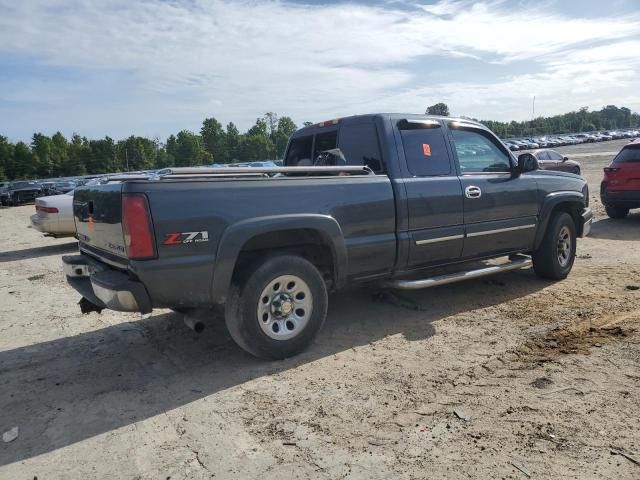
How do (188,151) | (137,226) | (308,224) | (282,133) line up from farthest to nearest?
(282,133), (188,151), (308,224), (137,226)

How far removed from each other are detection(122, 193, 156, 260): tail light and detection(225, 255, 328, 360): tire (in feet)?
2.62

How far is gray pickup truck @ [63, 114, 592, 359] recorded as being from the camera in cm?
372

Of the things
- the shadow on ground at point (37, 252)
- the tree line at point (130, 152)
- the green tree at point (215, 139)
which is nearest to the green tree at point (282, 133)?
the tree line at point (130, 152)

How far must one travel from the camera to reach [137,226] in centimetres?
359

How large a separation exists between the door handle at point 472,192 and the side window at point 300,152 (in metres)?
1.75

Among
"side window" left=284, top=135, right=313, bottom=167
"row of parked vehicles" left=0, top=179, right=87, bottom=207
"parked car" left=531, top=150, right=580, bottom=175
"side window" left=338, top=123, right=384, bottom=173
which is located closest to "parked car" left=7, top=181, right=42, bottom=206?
"row of parked vehicles" left=0, top=179, right=87, bottom=207

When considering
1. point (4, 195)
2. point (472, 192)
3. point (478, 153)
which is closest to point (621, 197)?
point (478, 153)

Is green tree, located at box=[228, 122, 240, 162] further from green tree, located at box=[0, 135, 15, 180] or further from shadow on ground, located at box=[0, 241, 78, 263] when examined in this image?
shadow on ground, located at box=[0, 241, 78, 263]

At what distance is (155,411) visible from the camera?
140 inches

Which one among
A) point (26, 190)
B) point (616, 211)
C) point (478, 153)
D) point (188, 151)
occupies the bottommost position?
point (616, 211)

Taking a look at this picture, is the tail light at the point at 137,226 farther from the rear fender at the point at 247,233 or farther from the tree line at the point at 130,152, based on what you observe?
the tree line at the point at 130,152

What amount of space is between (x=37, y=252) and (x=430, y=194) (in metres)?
9.81

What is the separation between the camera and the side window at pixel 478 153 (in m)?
5.63

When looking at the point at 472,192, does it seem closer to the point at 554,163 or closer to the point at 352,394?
the point at 352,394
